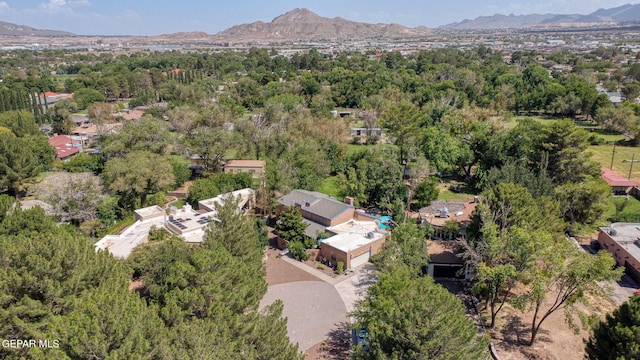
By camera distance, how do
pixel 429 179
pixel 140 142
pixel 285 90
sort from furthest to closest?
pixel 285 90 → pixel 140 142 → pixel 429 179

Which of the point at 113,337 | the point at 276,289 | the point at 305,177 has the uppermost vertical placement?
the point at 113,337

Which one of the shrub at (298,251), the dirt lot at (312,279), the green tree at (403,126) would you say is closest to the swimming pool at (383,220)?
the dirt lot at (312,279)

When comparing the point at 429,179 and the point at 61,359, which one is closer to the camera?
the point at 61,359

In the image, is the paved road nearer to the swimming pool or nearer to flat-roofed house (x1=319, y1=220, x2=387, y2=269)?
flat-roofed house (x1=319, y1=220, x2=387, y2=269)

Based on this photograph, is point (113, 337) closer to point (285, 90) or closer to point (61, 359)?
point (61, 359)

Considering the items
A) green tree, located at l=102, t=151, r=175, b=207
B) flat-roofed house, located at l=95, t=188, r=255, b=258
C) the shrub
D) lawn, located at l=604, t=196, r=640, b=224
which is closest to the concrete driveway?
the shrub

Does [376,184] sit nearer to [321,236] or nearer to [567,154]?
[321,236]

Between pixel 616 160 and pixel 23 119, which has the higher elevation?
pixel 23 119

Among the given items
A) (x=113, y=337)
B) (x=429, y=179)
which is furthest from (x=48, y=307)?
(x=429, y=179)
